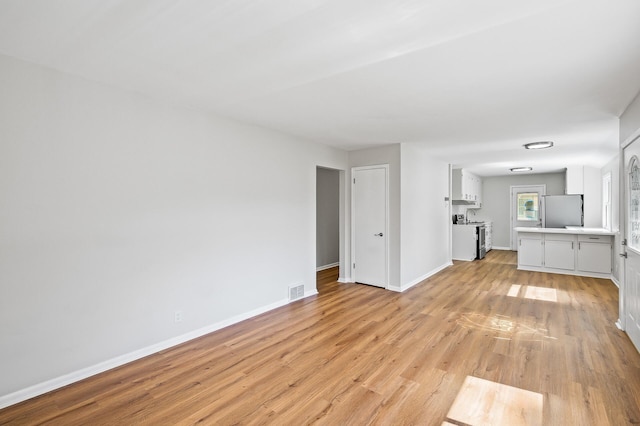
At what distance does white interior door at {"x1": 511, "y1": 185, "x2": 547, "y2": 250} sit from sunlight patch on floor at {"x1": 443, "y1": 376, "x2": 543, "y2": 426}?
8.46 metres

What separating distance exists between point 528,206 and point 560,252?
362 centimetres

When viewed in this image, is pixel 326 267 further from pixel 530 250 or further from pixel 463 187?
pixel 530 250

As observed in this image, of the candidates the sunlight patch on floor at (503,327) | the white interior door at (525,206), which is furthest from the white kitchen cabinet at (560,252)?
the sunlight patch on floor at (503,327)

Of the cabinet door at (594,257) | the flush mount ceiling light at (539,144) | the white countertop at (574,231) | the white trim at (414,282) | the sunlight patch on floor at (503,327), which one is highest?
the flush mount ceiling light at (539,144)

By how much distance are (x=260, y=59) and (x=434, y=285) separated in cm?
459

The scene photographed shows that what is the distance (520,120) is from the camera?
3656 millimetres

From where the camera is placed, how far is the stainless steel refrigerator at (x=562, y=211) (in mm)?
6883

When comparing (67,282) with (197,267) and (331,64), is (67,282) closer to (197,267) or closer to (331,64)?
(197,267)

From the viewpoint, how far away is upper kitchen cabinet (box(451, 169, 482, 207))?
25.9ft

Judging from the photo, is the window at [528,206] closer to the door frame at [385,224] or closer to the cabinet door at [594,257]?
the cabinet door at [594,257]

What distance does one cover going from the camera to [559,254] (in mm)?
6281

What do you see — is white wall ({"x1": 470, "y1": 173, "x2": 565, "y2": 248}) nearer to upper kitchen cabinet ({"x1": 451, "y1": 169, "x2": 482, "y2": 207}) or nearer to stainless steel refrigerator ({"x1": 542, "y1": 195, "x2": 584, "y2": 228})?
upper kitchen cabinet ({"x1": 451, "y1": 169, "x2": 482, "y2": 207})

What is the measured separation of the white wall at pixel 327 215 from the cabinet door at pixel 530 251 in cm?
401

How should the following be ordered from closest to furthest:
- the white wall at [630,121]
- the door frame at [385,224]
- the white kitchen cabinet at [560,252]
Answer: the white wall at [630,121] < the door frame at [385,224] < the white kitchen cabinet at [560,252]
